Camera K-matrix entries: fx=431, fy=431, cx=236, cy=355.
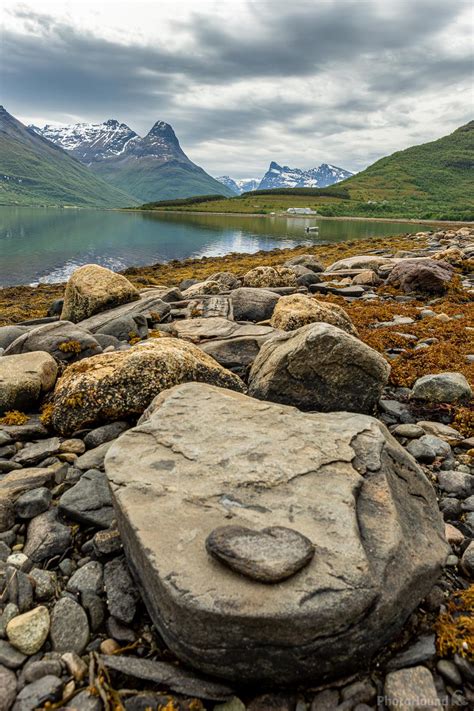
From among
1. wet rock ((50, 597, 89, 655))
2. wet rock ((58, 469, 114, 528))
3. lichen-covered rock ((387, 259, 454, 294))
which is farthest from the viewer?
lichen-covered rock ((387, 259, 454, 294))

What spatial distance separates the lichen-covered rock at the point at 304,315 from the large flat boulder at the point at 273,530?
5315mm

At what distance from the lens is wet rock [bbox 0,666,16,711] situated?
10.1 ft

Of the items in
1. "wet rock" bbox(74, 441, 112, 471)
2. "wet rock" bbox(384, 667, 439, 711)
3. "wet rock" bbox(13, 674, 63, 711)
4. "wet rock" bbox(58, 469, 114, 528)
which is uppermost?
"wet rock" bbox(384, 667, 439, 711)

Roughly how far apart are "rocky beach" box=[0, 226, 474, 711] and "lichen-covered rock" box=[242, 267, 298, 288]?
13.9m

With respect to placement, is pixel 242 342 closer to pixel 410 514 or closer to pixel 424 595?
pixel 410 514

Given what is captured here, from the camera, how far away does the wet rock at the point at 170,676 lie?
3.17 meters

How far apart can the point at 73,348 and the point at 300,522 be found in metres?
7.52

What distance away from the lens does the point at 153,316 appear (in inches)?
544

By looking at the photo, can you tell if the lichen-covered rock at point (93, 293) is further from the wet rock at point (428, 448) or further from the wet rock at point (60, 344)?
the wet rock at point (428, 448)

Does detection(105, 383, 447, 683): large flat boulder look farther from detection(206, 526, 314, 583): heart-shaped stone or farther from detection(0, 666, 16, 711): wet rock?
detection(0, 666, 16, 711): wet rock

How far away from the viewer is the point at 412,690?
3133mm

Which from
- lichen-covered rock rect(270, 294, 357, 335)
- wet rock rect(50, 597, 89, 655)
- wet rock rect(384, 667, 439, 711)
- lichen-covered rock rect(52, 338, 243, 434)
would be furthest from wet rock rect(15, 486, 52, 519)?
lichen-covered rock rect(270, 294, 357, 335)

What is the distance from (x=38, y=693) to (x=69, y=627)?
553 mm

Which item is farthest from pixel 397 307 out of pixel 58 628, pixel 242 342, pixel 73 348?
pixel 58 628
